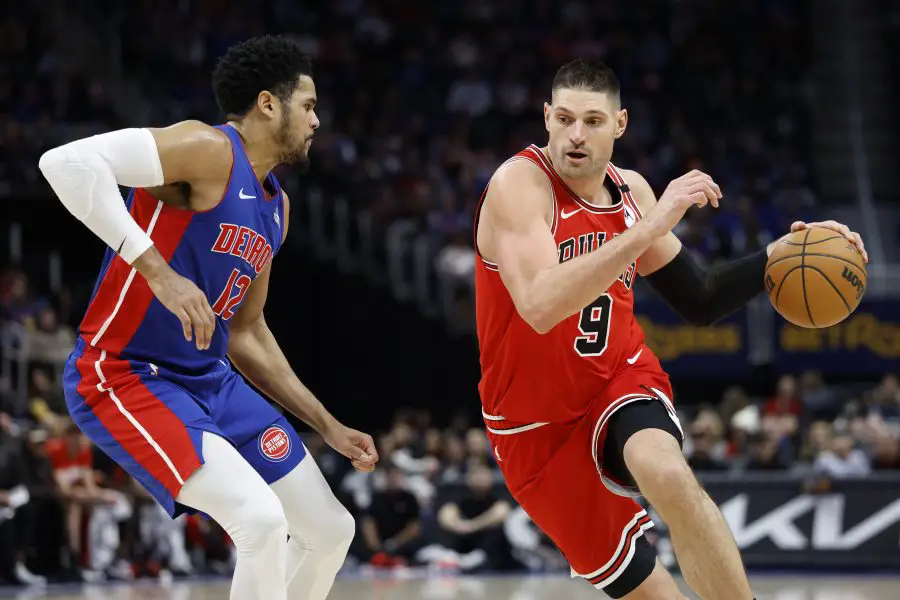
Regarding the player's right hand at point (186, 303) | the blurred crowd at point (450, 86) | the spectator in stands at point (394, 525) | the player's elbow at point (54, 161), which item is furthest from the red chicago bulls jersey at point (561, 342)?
the blurred crowd at point (450, 86)

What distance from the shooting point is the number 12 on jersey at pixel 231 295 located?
16.6 ft

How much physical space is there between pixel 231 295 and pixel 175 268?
286 millimetres

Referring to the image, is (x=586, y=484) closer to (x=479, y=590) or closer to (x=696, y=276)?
(x=696, y=276)

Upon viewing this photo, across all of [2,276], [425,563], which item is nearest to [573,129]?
[425,563]

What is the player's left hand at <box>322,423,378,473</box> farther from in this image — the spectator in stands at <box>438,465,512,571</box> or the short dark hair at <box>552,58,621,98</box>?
the spectator in stands at <box>438,465,512,571</box>

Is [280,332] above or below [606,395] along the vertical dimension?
below

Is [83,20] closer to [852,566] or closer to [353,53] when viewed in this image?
[353,53]

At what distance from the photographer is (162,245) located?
4.88m

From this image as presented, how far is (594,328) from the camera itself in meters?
5.21

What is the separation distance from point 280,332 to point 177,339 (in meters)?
11.4

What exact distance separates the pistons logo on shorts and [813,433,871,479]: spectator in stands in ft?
29.6

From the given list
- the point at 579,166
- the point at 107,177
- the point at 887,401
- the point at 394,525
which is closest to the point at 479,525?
the point at 394,525

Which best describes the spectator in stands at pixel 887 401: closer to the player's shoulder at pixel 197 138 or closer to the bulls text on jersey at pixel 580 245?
the bulls text on jersey at pixel 580 245

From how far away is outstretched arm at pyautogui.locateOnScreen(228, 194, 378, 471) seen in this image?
541 centimetres
